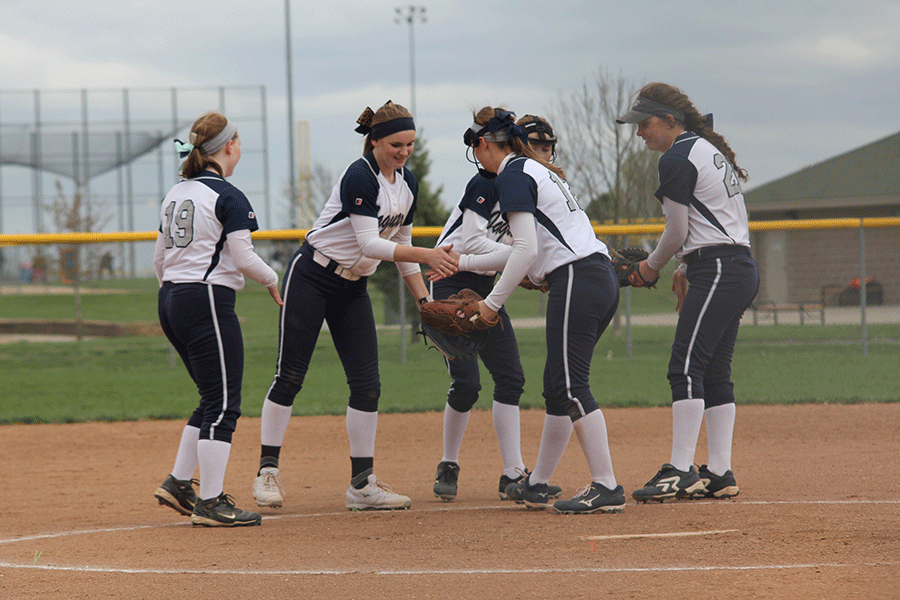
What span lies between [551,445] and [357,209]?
1.62 m

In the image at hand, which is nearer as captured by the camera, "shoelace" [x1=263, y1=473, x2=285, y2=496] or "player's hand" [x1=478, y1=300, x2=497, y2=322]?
"player's hand" [x1=478, y1=300, x2=497, y2=322]

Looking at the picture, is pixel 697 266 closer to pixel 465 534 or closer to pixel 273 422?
pixel 465 534

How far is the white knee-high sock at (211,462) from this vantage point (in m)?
4.29

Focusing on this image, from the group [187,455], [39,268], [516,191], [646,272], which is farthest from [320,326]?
[39,268]

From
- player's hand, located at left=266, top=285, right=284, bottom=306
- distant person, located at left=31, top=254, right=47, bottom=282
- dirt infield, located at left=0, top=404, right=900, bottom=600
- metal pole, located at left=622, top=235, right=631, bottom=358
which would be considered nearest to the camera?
dirt infield, located at left=0, top=404, right=900, bottom=600

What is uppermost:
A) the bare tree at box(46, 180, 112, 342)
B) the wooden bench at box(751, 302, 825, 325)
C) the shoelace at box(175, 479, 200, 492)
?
the bare tree at box(46, 180, 112, 342)

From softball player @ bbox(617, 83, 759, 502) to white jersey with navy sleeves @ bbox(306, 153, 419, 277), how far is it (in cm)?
139

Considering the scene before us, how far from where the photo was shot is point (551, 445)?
4.59m

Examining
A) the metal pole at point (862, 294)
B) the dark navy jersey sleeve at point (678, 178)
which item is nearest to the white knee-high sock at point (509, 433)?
Answer: the dark navy jersey sleeve at point (678, 178)

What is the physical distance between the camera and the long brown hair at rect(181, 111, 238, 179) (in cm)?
444

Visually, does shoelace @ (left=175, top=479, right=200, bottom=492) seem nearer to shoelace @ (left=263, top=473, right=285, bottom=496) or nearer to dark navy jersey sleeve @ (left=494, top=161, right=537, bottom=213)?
shoelace @ (left=263, top=473, right=285, bottom=496)

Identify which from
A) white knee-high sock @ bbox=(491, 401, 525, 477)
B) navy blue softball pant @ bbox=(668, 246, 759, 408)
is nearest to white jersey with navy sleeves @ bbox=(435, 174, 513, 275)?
white knee-high sock @ bbox=(491, 401, 525, 477)

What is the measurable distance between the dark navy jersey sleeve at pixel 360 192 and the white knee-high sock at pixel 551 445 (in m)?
1.44

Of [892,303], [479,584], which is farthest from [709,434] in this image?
[892,303]
